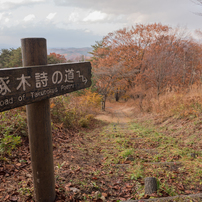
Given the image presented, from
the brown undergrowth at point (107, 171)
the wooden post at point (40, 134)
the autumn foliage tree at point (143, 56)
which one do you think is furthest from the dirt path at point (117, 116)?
the wooden post at point (40, 134)

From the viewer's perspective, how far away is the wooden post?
1742 millimetres

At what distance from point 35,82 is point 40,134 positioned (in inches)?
24.0

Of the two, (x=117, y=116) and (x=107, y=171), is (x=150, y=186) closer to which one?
(x=107, y=171)

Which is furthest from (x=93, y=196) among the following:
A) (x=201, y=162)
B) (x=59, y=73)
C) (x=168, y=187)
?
(x=201, y=162)

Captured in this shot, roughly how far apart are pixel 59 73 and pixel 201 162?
313 centimetres

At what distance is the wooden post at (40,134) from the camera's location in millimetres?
1742

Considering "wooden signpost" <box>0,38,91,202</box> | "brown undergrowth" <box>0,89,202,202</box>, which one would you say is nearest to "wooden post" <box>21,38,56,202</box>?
"wooden signpost" <box>0,38,91,202</box>

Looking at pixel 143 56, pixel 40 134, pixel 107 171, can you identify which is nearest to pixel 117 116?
pixel 143 56

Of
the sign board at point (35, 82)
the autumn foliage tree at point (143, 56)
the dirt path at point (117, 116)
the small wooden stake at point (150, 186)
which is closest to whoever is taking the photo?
the sign board at point (35, 82)

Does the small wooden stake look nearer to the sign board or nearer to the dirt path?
the sign board

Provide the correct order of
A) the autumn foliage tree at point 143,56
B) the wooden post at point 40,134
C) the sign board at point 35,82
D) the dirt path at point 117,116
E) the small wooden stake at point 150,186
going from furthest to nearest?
the autumn foliage tree at point 143,56
the dirt path at point 117,116
the small wooden stake at point 150,186
the wooden post at point 40,134
the sign board at point 35,82

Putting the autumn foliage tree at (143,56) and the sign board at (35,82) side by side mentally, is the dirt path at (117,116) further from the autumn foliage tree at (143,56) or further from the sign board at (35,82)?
the sign board at (35,82)

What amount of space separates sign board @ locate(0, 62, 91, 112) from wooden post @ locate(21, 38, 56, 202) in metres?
0.16

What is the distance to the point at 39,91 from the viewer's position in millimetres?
1646
